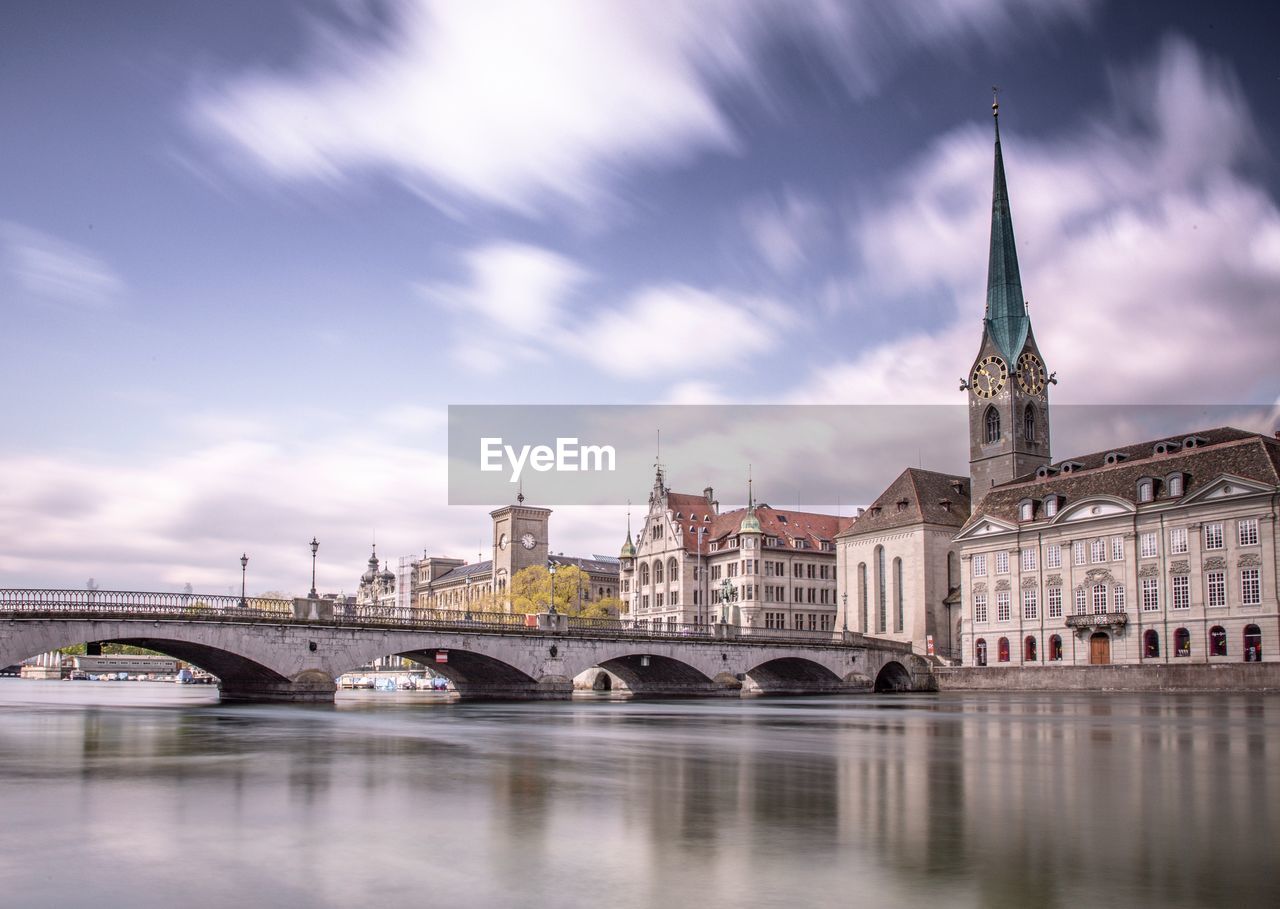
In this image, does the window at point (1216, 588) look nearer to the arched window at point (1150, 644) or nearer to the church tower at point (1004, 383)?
the arched window at point (1150, 644)

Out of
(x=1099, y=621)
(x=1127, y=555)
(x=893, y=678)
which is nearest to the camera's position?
(x=1127, y=555)

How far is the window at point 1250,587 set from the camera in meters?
70.9

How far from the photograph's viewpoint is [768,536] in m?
124

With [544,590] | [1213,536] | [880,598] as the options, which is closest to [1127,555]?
[1213,536]

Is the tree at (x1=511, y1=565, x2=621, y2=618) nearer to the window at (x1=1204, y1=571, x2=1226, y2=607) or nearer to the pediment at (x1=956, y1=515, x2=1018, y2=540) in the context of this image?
the pediment at (x1=956, y1=515, x2=1018, y2=540)

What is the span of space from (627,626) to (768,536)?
43.6 m

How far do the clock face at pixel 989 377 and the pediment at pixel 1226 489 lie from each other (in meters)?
36.8

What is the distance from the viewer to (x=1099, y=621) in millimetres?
80688

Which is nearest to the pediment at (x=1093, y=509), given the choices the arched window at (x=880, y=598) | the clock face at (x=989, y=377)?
the arched window at (x=880, y=598)

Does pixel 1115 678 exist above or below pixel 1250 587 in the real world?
below

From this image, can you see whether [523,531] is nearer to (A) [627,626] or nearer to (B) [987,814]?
(A) [627,626]

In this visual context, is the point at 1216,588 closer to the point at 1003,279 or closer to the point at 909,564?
the point at 909,564

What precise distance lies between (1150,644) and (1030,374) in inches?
1534

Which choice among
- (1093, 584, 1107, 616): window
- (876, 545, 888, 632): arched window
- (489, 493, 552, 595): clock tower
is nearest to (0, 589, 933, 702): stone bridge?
(876, 545, 888, 632): arched window
